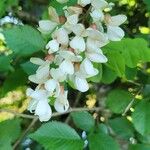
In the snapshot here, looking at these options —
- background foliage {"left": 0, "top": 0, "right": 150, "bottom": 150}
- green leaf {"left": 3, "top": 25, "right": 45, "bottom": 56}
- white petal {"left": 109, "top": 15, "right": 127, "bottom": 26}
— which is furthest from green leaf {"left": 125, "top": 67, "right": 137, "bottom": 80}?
white petal {"left": 109, "top": 15, "right": 127, "bottom": 26}

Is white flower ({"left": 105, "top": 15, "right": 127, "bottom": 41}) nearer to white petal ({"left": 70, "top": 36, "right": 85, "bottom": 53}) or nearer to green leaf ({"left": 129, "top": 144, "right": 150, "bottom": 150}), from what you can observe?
white petal ({"left": 70, "top": 36, "right": 85, "bottom": 53})

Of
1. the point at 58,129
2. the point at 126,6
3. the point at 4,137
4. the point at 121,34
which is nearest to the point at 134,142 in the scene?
the point at 58,129

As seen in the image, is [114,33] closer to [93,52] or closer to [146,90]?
[93,52]

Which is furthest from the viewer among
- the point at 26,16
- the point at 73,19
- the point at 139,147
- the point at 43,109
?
the point at 26,16

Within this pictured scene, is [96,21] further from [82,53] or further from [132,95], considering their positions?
[132,95]

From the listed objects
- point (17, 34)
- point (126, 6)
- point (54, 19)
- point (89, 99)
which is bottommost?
point (89, 99)

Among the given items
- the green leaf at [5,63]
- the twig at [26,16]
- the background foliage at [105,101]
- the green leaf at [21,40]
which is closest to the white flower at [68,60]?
the background foliage at [105,101]

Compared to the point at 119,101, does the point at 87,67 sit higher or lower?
higher

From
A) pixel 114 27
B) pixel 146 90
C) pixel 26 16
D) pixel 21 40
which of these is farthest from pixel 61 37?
pixel 26 16
